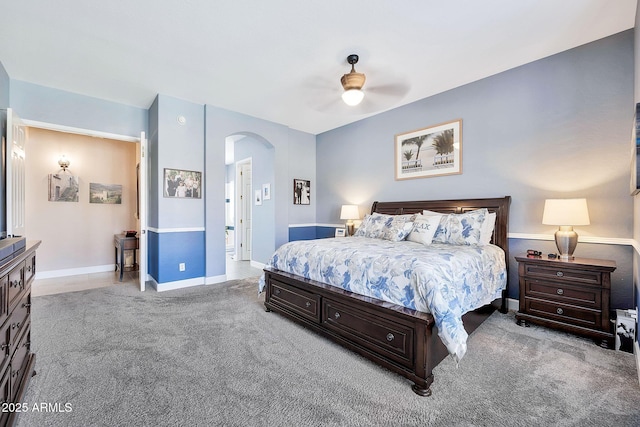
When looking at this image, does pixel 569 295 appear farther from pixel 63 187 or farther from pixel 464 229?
pixel 63 187

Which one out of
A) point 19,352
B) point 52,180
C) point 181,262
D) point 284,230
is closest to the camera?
point 19,352

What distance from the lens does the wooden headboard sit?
3.26 meters

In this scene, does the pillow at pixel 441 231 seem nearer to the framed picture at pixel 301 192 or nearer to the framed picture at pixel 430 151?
the framed picture at pixel 430 151

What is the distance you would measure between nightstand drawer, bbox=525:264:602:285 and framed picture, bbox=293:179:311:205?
154 inches

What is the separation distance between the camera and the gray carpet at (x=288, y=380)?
1.57 metres

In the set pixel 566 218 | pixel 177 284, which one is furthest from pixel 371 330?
pixel 177 284

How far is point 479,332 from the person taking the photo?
2658mm

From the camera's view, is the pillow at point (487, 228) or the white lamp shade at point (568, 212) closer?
the white lamp shade at point (568, 212)

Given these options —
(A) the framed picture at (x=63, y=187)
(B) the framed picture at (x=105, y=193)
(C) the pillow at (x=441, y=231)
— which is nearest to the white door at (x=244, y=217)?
(B) the framed picture at (x=105, y=193)

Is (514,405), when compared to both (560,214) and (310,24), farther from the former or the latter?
(310,24)

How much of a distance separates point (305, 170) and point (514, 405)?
4851mm

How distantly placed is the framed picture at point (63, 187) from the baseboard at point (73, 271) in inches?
48.4

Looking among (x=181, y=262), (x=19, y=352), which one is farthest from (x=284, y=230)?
(x=19, y=352)

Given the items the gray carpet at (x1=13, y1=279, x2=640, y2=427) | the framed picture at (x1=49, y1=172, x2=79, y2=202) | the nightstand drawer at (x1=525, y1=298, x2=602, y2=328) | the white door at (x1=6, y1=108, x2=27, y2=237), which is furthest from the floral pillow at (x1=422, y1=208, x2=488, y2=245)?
the framed picture at (x1=49, y1=172, x2=79, y2=202)
